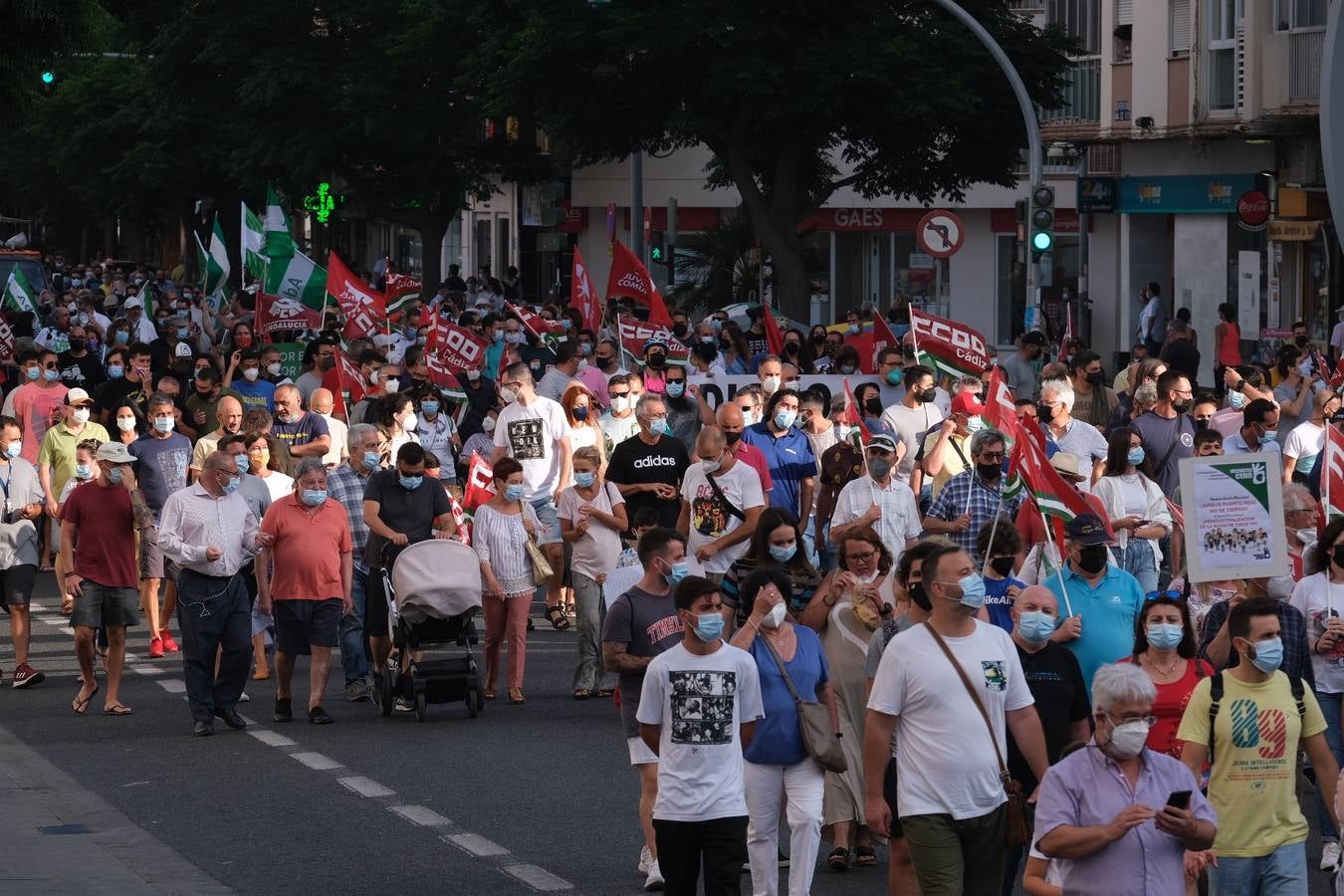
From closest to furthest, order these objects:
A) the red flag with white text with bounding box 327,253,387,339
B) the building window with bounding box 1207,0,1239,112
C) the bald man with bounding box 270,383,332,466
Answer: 1. the bald man with bounding box 270,383,332,466
2. the red flag with white text with bounding box 327,253,387,339
3. the building window with bounding box 1207,0,1239,112

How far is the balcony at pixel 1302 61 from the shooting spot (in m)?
34.6

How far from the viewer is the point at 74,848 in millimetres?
10281

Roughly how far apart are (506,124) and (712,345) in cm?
3046

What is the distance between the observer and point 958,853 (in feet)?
24.9

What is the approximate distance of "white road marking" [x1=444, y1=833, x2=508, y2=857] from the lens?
10.1 m

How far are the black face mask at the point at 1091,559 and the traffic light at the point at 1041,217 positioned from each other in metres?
18.4

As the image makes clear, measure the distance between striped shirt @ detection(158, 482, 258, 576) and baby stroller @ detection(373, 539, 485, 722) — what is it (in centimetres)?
91

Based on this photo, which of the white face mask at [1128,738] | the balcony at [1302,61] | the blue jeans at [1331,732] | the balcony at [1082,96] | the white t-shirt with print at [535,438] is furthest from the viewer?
the balcony at [1082,96]

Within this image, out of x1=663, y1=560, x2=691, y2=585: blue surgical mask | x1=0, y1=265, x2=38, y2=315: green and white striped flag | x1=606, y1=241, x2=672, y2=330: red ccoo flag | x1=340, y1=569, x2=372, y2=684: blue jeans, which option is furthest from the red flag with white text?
x1=663, y1=560, x2=691, y2=585: blue surgical mask

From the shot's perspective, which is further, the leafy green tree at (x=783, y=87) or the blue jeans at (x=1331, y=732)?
the leafy green tree at (x=783, y=87)

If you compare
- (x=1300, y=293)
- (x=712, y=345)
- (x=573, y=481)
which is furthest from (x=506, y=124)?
(x=573, y=481)

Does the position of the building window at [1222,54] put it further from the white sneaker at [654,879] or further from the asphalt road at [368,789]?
the white sneaker at [654,879]

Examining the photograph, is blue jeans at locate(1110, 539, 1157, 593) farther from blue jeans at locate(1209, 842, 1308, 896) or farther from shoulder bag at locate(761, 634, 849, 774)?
blue jeans at locate(1209, 842, 1308, 896)

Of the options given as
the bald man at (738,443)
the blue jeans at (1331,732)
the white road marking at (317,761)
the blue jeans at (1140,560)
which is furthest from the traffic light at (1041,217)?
the blue jeans at (1331,732)
